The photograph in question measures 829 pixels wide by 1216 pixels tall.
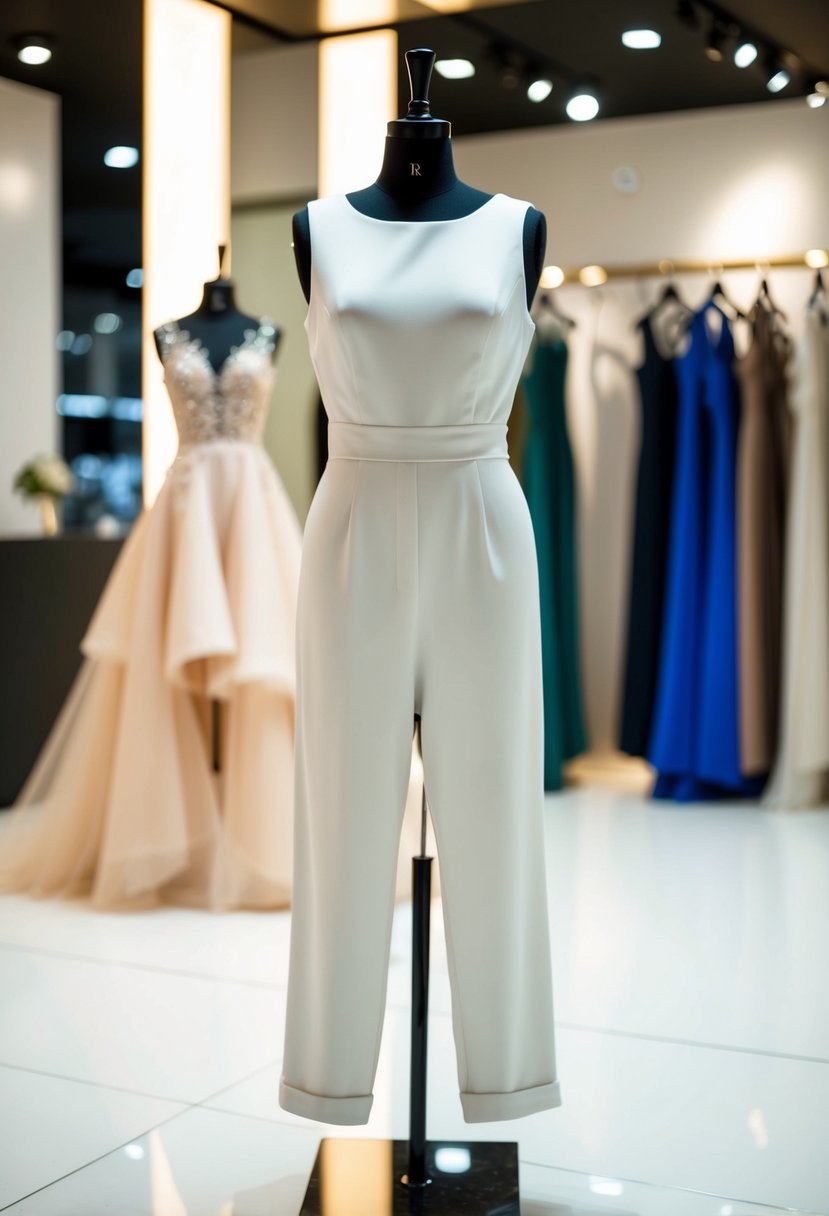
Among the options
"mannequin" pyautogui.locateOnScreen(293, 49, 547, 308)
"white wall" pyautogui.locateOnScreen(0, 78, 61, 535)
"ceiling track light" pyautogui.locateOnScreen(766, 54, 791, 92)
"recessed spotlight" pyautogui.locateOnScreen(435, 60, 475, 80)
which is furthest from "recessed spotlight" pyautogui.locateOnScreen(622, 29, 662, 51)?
"mannequin" pyautogui.locateOnScreen(293, 49, 547, 308)

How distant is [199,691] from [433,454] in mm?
2139

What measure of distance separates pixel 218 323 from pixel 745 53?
2243mm

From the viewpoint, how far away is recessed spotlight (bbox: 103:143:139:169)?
598cm

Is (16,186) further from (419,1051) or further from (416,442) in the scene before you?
(419,1051)

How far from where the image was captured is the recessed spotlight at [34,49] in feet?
15.6

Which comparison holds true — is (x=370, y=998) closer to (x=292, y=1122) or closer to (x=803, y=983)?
(x=292, y=1122)

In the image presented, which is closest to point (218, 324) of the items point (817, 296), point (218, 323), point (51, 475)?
point (218, 323)

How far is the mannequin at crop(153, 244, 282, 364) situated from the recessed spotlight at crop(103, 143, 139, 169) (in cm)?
244

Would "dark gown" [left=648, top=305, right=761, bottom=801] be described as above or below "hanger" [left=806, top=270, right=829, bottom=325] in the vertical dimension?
below

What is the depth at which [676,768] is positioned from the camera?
5039 millimetres

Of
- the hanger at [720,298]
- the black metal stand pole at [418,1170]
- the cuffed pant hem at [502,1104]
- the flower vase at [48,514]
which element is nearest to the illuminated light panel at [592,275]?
the hanger at [720,298]

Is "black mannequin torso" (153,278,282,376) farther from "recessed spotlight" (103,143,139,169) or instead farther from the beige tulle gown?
"recessed spotlight" (103,143,139,169)

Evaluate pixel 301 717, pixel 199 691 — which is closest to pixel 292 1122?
pixel 301 717

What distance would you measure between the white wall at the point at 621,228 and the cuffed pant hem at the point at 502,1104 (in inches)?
147
